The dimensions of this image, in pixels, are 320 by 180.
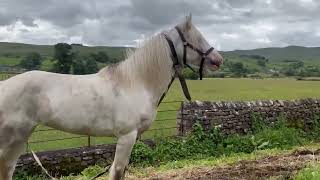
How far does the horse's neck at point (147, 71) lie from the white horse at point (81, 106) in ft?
0.04

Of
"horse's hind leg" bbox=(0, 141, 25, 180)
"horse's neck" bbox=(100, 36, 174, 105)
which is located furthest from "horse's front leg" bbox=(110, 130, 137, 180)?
"horse's hind leg" bbox=(0, 141, 25, 180)

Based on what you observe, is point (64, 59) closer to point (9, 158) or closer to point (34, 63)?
point (9, 158)

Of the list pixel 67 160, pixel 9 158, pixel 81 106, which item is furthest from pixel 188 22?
pixel 67 160

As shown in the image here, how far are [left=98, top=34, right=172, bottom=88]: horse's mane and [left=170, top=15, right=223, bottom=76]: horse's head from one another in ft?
0.57

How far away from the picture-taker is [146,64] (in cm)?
504

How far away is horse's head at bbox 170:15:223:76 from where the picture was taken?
17.0 feet

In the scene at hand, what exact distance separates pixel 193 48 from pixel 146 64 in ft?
1.93

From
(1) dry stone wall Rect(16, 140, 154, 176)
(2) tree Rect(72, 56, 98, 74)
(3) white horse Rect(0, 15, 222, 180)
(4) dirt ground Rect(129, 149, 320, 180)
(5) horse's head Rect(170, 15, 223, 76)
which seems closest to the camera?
(3) white horse Rect(0, 15, 222, 180)

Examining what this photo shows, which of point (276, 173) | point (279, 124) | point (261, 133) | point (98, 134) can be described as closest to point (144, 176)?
point (276, 173)

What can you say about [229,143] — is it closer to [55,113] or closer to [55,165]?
[55,165]

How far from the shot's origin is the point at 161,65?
509cm

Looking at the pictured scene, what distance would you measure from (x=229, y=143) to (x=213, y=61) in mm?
6698

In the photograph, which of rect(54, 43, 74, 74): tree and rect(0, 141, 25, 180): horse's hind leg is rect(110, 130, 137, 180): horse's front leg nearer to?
rect(0, 141, 25, 180): horse's hind leg

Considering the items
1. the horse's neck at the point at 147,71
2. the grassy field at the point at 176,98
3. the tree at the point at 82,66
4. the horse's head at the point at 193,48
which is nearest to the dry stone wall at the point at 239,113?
the grassy field at the point at 176,98
